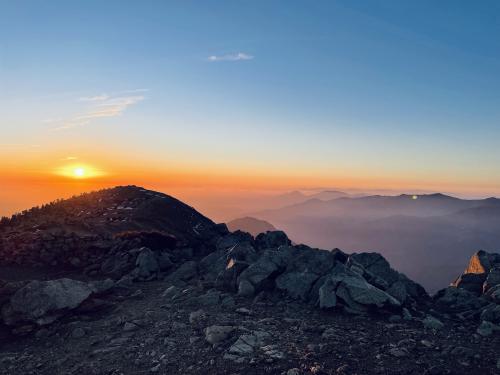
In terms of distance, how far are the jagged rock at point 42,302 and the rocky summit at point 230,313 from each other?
0.04m

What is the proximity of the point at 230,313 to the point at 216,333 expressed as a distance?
2.56 m

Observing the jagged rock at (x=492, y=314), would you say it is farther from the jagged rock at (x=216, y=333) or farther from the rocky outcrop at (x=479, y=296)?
the jagged rock at (x=216, y=333)

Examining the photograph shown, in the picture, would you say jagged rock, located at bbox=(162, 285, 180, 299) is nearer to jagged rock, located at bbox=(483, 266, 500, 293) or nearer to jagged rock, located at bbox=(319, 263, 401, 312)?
jagged rock, located at bbox=(319, 263, 401, 312)

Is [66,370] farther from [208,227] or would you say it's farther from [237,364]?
[208,227]

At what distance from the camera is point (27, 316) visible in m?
15.4

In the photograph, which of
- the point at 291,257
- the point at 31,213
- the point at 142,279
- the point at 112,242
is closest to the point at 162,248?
the point at 112,242

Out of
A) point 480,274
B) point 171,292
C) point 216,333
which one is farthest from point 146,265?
point 480,274

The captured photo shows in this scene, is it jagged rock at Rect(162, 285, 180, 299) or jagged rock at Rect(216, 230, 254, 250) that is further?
jagged rock at Rect(216, 230, 254, 250)

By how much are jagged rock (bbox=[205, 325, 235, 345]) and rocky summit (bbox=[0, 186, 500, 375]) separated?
0.04 meters

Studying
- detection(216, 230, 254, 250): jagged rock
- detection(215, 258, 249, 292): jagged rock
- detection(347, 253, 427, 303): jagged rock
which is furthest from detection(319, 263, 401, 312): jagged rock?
detection(216, 230, 254, 250): jagged rock

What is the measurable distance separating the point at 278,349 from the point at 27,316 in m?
10.7

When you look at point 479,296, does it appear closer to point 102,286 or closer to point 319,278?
point 319,278

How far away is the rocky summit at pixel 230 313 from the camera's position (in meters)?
11.9

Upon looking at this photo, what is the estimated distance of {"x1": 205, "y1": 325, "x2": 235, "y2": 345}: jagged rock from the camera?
512 inches
